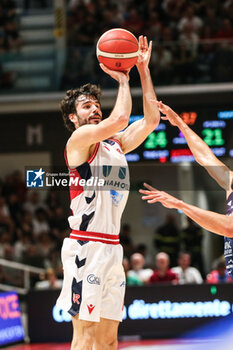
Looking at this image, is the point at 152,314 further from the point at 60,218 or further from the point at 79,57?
the point at 79,57

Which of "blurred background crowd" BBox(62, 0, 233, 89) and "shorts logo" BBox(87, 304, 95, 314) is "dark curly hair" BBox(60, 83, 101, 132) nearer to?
"shorts logo" BBox(87, 304, 95, 314)

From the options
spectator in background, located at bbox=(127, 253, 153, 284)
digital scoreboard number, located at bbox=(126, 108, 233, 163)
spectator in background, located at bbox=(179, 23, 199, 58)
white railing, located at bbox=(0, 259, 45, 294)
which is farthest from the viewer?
spectator in background, located at bbox=(179, 23, 199, 58)

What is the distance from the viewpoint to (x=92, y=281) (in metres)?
4.91

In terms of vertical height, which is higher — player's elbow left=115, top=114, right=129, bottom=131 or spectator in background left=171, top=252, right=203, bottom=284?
player's elbow left=115, top=114, right=129, bottom=131

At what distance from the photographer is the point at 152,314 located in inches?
430

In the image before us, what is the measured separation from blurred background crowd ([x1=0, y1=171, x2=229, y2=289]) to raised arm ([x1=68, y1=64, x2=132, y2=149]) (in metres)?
6.82

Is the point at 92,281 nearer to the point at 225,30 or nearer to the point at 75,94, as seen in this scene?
the point at 75,94

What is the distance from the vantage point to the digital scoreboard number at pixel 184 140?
1085 cm

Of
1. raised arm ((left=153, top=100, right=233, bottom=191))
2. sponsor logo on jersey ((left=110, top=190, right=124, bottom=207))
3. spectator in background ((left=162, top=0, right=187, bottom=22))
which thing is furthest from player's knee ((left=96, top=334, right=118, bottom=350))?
spectator in background ((left=162, top=0, right=187, bottom=22))

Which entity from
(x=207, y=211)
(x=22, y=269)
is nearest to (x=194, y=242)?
(x=22, y=269)

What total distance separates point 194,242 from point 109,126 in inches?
368

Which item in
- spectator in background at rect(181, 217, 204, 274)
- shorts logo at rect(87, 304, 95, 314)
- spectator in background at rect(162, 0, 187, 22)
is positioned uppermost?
spectator in background at rect(162, 0, 187, 22)

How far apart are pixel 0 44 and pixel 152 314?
769 centimetres

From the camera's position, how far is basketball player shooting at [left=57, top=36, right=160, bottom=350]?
15.9 ft
